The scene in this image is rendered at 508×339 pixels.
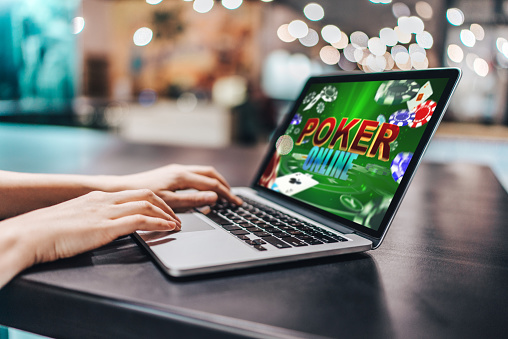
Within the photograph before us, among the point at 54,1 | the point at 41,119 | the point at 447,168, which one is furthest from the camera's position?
the point at 54,1

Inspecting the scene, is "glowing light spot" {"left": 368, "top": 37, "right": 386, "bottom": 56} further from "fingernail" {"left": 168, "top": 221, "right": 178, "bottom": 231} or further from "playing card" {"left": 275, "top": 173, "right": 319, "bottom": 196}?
"fingernail" {"left": 168, "top": 221, "right": 178, "bottom": 231}

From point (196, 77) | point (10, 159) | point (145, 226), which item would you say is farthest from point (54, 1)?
point (145, 226)

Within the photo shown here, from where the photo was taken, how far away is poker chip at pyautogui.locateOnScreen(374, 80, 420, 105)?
56cm

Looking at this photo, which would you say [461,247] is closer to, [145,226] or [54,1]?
[145,226]

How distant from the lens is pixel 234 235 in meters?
0.48

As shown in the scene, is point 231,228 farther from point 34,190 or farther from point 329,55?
point 329,55

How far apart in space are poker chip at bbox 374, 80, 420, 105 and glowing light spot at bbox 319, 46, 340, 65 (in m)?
10.8

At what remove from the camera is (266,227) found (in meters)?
0.52

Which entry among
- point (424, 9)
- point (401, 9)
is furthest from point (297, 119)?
point (401, 9)

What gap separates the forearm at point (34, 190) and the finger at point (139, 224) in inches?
8.2

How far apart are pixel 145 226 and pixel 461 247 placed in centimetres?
39

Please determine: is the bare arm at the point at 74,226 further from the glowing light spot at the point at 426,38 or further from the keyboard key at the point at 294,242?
the glowing light spot at the point at 426,38

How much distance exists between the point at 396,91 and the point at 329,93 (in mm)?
139

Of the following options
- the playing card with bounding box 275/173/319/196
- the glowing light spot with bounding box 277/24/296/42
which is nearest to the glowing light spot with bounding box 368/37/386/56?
the glowing light spot with bounding box 277/24/296/42
